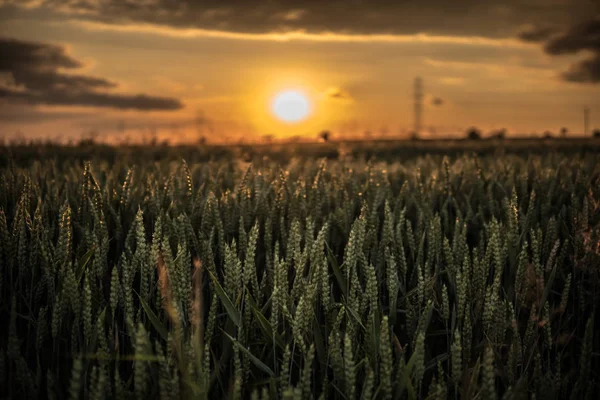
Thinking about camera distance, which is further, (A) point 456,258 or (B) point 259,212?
(B) point 259,212

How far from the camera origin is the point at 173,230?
2.05 meters

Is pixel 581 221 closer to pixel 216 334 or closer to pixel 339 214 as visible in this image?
pixel 339 214

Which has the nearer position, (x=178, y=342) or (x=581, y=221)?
(x=178, y=342)

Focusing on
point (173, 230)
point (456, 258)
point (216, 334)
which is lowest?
point (216, 334)

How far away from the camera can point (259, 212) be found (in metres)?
2.50

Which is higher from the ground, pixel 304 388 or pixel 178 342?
pixel 178 342

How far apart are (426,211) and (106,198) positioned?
62.8 inches

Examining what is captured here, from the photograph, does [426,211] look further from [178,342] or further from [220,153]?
[220,153]

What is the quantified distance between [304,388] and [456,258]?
1.09 m

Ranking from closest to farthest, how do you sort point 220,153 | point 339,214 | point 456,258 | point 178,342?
1. point 178,342
2. point 456,258
3. point 339,214
4. point 220,153

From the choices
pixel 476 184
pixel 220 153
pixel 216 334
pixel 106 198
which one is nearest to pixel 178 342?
pixel 216 334

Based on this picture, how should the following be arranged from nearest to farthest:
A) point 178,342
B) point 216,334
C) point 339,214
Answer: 1. point 178,342
2. point 216,334
3. point 339,214

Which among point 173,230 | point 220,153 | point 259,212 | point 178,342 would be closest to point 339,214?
point 259,212

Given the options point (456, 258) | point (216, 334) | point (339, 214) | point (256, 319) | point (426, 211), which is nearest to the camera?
point (256, 319)
